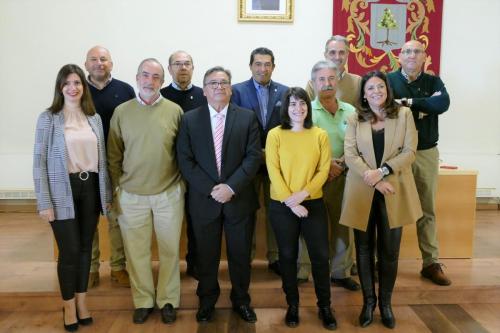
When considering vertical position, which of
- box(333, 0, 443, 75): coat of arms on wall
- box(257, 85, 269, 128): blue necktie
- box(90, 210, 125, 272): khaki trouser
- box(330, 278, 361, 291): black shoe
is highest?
box(333, 0, 443, 75): coat of arms on wall

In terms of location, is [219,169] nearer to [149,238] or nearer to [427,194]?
[149,238]

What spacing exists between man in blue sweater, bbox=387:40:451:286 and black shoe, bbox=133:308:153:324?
188 centimetres

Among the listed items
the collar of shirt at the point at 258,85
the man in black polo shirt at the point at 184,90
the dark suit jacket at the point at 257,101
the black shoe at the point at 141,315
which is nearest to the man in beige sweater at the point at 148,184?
the black shoe at the point at 141,315

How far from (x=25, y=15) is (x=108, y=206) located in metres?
3.36

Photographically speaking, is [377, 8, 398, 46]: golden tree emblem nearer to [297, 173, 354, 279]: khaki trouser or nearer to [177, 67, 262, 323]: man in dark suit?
[297, 173, 354, 279]: khaki trouser

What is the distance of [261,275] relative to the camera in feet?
10.1

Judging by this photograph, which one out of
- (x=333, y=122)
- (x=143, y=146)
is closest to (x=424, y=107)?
(x=333, y=122)

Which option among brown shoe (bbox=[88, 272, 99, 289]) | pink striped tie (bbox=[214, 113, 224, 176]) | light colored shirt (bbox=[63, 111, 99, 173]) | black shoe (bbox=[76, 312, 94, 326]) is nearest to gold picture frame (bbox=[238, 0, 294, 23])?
pink striped tie (bbox=[214, 113, 224, 176])

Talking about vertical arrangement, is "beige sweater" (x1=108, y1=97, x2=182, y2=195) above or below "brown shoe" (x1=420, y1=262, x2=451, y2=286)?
above

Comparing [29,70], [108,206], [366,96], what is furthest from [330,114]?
[29,70]

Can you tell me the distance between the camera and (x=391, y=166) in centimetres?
236

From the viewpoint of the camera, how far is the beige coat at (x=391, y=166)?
7.82ft

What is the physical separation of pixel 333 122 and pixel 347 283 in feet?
3.49

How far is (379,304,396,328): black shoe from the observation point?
2.54m
